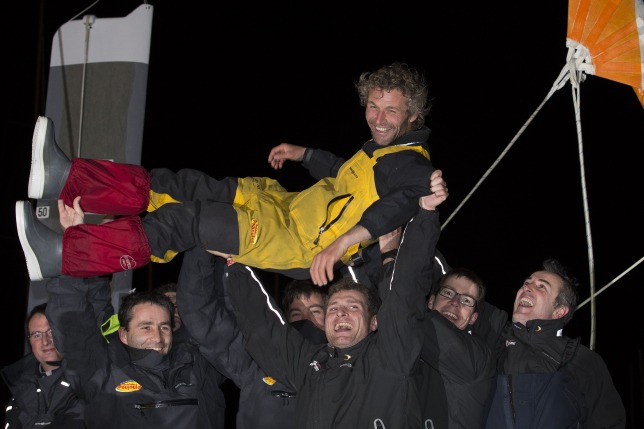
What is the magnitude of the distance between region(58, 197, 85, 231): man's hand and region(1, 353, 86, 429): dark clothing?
2.10 ft

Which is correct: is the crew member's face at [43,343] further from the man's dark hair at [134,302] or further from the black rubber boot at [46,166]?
the black rubber boot at [46,166]

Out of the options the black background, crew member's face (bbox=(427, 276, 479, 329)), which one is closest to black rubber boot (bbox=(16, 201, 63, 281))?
crew member's face (bbox=(427, 276, 479, 329))

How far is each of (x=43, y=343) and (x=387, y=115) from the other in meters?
1.47

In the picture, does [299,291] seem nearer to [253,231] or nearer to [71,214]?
[253,231]

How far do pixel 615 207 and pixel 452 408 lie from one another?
3.63 m

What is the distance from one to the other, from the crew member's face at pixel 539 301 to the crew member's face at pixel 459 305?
0.15m

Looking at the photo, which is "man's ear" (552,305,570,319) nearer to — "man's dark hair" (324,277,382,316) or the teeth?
"man's dark hair" (324,277,382,316)

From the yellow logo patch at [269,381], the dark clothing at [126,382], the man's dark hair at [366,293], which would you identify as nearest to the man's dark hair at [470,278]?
the man's dark hair at [366,293]

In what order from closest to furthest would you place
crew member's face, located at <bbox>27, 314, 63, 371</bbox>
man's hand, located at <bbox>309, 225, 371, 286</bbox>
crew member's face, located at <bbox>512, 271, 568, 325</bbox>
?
man's hand, located at <bbox>309, 225, 371, 286</bbox>
crew member's face, located at <bbox>512, 271, 568, 325</bbox>
crew member's face, located at <bbox>27, 314, 63, 371</bbox>

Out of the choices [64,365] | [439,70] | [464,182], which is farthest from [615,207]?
[64,365]

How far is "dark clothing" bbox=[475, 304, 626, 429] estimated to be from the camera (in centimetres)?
307

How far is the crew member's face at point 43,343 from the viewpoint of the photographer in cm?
348

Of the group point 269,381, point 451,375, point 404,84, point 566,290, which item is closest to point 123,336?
point 269,381

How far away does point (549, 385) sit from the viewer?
309 centimetres
